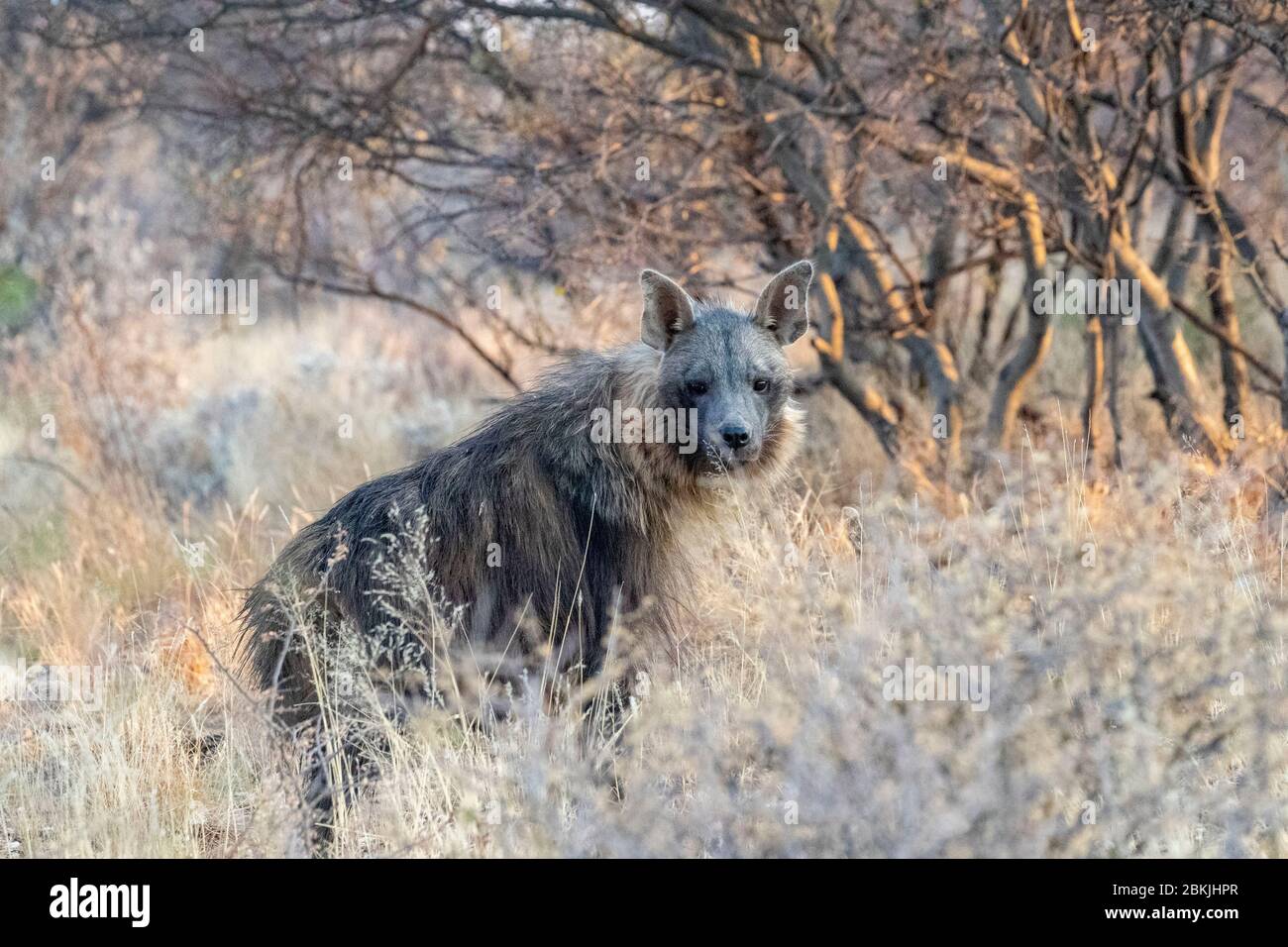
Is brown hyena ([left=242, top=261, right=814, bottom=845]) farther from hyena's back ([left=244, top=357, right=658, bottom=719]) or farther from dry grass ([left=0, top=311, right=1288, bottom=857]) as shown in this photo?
dry grass ([left=0, top=311, right=1288, bottom=857])

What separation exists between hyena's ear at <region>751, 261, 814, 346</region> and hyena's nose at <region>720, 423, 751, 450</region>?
68 cm

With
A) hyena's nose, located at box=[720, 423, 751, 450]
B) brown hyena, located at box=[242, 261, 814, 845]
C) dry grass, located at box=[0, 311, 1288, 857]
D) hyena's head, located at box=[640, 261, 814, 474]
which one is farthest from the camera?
hyena's head, located at box=[640, 261, 814, 474]

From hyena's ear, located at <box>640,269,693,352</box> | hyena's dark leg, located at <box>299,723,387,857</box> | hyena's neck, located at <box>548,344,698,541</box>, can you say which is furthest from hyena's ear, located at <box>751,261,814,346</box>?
hyena's dark leg, located at <box>299,723,387,857</box>

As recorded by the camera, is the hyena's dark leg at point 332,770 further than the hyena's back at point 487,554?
No

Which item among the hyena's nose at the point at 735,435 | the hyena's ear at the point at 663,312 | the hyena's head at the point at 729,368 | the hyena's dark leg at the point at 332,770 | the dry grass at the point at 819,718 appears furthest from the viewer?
the hyena's ear at the point at 663,312

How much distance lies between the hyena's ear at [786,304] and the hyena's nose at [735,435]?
0.68 metres

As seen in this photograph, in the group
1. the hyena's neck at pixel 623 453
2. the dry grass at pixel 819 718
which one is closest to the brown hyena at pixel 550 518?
the hyena's neck at pixel 623 453

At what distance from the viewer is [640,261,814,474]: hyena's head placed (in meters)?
6.18

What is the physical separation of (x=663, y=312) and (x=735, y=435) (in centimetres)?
69

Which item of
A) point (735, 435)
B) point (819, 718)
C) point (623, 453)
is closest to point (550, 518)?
point (623, 453)

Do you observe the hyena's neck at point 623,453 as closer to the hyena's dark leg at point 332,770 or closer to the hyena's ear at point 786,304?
the hyena's ear at point 786,304

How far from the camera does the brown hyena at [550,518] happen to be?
5.77 metres

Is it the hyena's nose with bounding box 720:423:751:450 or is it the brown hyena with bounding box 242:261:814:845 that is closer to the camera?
the brown hyena with bounding box 242:261:814:845

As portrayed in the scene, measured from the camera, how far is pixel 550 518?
614cm
